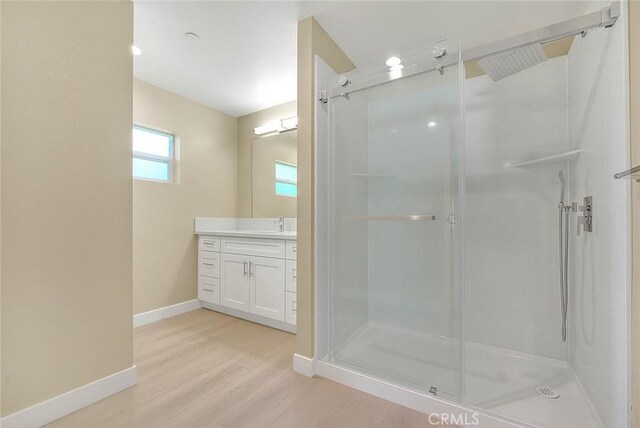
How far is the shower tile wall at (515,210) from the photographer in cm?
194

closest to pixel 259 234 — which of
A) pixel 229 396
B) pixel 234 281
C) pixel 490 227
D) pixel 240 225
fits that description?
pixel 234 281

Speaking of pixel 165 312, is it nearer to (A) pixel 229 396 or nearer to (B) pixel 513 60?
(A) pixel 229 396

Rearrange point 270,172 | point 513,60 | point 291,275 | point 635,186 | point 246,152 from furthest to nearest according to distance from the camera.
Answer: point 246,152 < point 270,172 < point 291,275 < point 513,60 < point 635,186

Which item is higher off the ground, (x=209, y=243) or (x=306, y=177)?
(x=306, y=177)

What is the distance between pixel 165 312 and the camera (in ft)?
9.30

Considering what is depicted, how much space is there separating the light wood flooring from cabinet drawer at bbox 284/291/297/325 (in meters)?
0.20

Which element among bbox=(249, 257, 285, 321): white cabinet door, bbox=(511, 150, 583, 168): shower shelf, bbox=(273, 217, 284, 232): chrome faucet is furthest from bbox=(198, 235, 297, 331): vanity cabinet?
bbox=(511, 150, 583, 168): shower shelf

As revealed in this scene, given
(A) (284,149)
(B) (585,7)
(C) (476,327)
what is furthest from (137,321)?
(B) (585,7)

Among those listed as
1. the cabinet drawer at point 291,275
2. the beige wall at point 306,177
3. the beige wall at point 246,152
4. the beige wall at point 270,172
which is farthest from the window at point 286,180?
the beige wall at point 306,177

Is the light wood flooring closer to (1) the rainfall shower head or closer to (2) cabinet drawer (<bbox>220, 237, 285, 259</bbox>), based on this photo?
(2) cabinet drawer (<bbox>220, 237, 285, 259</bbox>)

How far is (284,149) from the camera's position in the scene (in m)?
3.22

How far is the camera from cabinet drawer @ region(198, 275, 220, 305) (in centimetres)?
296

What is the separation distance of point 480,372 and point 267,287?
177 centimetres

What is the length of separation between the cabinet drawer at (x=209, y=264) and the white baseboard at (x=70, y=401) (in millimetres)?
1354
